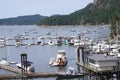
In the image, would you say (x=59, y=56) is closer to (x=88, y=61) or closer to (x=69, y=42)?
(x=88, y=61)

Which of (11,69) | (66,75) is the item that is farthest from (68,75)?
(11,69)

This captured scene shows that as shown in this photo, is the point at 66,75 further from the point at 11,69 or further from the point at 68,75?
the point at 11,69

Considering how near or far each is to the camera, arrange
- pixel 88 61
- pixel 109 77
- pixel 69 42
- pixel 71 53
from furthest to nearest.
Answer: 1. pixel 69 42
2. pixel 71 53
3. pixel 88 61
4. pixel 109 77

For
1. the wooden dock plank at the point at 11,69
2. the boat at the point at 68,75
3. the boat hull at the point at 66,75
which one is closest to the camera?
the boat hull at the point at 66,75

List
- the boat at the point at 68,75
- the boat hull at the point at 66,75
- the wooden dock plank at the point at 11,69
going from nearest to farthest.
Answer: the boat hull at the point at 66,75, the boat at the point at 68,75, the wooden dock plank at the point at 11,69

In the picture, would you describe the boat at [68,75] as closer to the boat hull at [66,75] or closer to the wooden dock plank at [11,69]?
the boat hull at [66,75]

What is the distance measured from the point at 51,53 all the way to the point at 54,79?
57756 mm

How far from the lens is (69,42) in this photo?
152 meters

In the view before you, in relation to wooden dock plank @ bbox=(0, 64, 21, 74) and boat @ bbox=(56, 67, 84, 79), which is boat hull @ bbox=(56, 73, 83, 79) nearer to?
boat @ bbox=(56, 67, 84, 79)

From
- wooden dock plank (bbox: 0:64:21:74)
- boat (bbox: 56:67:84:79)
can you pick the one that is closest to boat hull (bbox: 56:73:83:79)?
boat (bbox: 56:67:84:79)

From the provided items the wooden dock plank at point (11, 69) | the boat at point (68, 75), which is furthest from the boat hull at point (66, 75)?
the wooden dock plank at point (11, 69)

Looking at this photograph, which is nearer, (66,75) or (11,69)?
(66,75)

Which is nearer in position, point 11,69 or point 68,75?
point 68,75

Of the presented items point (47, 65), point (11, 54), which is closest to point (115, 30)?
point (11, 54)
